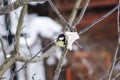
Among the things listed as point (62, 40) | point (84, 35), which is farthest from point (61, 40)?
point (84, 35)

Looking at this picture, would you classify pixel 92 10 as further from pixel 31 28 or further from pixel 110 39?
pixel 31 28

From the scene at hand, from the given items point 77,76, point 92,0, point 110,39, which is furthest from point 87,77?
point 92,0

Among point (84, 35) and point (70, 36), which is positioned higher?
point (70, 36)

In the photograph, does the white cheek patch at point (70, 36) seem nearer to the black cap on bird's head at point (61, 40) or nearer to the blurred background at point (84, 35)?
the black cap on bird's head at point (61, 40)

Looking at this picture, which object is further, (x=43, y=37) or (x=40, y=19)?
(x=40, y=19)

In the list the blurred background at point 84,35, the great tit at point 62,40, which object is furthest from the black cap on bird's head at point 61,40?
the blurred background at point 84,35

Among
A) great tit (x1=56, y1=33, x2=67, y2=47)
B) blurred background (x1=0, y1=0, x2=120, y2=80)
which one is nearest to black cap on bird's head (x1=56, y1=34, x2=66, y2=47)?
great tit (x1=56, y1=33, x2=67, y2=47)

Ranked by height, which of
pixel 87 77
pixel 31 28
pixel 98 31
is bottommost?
pixel 87 77

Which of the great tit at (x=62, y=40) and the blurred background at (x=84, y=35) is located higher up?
the great tit at (x=62, y=40)

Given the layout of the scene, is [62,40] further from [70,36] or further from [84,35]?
[84,35]

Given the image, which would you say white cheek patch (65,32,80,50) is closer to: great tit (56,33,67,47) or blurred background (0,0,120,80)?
great tit (56,33,67,47)

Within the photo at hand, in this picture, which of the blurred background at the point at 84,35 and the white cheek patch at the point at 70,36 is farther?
the blurred background at the point at 84,35
